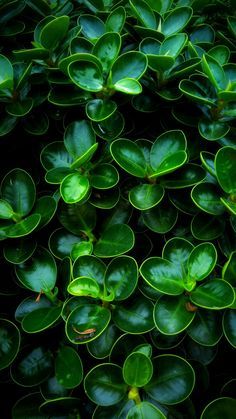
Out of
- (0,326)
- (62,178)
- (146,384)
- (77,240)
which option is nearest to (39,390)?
(0,326)

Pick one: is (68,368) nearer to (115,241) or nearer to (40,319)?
(40,319)

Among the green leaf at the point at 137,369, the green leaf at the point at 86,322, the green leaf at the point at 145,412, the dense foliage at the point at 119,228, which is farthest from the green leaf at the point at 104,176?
the green leaf at the point at 145,412

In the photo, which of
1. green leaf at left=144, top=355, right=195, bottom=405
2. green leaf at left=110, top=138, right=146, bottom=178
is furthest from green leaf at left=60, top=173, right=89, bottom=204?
green leaf at left=144, top=355, right=195, bottom=405

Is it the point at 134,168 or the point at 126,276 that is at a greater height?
the point at 134,168

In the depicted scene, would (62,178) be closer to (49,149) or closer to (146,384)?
(49,149)

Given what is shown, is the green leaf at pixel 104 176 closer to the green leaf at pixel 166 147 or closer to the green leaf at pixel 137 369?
the green leaf at pixel 166 147
